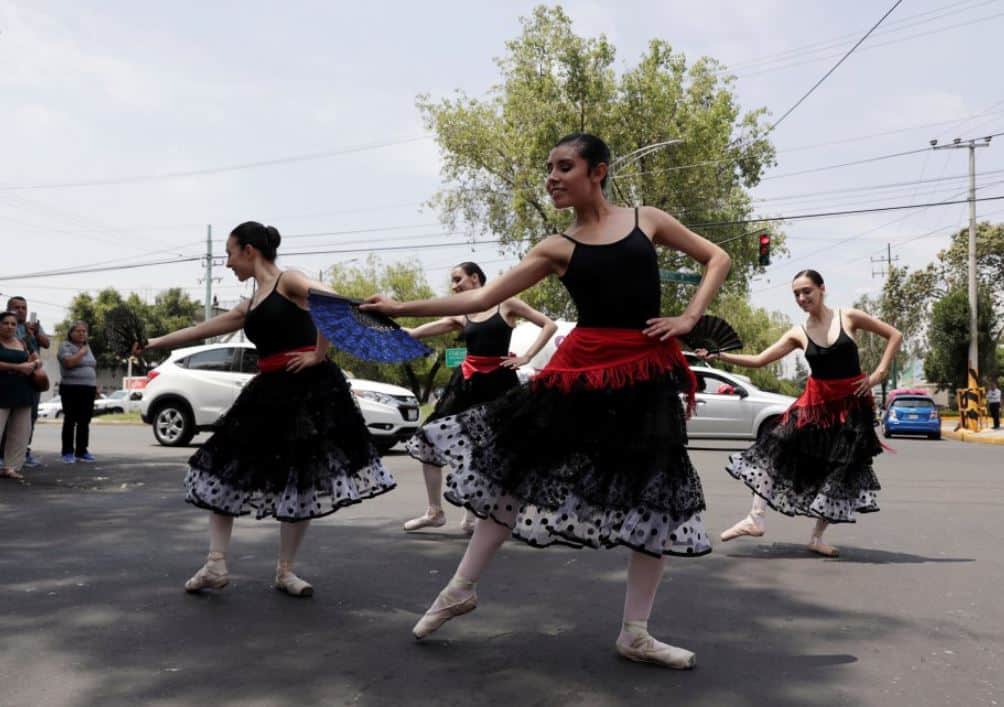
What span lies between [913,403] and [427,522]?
2275 cm

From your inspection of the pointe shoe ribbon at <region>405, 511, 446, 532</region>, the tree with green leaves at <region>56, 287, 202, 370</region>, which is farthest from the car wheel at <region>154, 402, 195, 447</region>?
the tree with green leaves at <region>56, 287, 202, 370</region>

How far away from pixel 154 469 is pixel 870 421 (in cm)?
847

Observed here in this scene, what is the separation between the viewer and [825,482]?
5.93 meters

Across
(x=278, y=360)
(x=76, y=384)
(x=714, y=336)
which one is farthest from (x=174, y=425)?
(x=714, y=336)

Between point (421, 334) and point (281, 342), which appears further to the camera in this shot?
point (421, 334)

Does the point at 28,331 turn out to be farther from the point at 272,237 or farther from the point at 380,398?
the point at 272,237

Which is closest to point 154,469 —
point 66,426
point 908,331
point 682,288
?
point 66,426

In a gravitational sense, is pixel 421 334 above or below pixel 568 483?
above

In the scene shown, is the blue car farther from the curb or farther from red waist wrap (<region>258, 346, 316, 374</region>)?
red waist wrap (<region>258, 346, 316, 374</region>)

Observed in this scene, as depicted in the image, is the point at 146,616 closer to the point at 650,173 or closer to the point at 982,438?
the point at 982,438

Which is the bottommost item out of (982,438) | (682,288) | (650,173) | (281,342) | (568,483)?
(982,438)

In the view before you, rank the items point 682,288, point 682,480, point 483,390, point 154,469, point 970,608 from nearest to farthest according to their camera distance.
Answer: point 682,480 → point 970,608 → point 483,390 → point 154,469 → point 682,288

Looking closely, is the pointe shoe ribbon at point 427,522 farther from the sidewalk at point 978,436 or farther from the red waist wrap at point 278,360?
the sidewalk at point 978,436

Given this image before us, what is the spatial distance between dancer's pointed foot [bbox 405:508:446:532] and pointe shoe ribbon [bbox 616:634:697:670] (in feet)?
11.1
